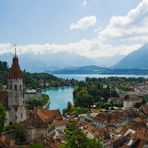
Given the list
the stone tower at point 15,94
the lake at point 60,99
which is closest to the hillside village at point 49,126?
the stone tower at point 15,94

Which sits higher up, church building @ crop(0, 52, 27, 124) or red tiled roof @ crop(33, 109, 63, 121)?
church building @ crop(0, 52, 27, 124)

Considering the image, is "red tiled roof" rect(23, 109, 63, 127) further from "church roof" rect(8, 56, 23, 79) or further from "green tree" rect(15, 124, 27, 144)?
"church roof" rect(8, 56, 23, 79)

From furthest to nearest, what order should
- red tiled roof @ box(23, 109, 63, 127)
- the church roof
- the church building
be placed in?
the church roof, the church building, red tiled roof @ box(23, 109, 63, 127)

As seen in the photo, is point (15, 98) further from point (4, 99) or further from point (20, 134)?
point (20, 134)

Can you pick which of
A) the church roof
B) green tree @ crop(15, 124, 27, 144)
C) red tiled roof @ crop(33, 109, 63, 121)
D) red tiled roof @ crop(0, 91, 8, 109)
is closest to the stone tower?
the church roof

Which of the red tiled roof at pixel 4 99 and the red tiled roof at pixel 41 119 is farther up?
the red tiled roof at pixel 4 99

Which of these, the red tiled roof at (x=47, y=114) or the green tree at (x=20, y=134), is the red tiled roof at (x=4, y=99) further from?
the green tree at (x=20, y=134)

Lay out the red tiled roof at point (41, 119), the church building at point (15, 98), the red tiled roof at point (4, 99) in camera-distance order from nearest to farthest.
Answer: the red tiled roof at point (41, 119)
the church building at point (15, 98)
the red tiled roof at point (4, 99)

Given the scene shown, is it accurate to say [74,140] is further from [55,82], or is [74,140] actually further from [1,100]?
[55,82]
